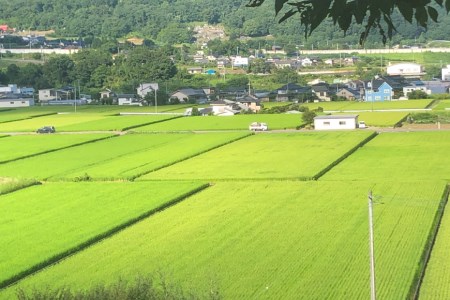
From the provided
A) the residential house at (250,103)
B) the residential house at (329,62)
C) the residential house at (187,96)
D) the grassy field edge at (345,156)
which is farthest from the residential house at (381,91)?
the residential house at (329,62)

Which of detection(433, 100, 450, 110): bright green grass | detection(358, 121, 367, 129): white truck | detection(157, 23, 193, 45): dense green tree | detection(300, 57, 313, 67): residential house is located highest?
detection(157, 23, 193, 45): dense green tree

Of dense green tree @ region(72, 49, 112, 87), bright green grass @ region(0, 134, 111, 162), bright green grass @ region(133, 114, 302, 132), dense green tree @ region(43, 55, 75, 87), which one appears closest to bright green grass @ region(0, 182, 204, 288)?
bright green grass @ region(0, 134, 111, 162)

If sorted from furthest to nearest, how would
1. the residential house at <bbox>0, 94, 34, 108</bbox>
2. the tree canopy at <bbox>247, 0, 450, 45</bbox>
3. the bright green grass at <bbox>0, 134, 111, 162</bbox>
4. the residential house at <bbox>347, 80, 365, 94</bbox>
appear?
the residential house at <bbox>347, 80, 365, 94</bbox>, the residential house at <bbox>0, 94, 34, 108</bbox>, the bright green grass at <bbox>0, 134, 111, 162</bbox>, the tree canopy at <bbox>247, 0, 450, 45</bbox>

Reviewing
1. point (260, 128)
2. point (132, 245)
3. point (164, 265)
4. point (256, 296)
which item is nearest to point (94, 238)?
point (132, 245)

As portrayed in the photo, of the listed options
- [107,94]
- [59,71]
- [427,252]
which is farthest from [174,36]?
[427,252]

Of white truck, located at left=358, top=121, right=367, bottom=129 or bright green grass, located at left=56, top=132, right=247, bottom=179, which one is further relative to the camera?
white truck, located at left=358, top=121, right=367, bottom=129

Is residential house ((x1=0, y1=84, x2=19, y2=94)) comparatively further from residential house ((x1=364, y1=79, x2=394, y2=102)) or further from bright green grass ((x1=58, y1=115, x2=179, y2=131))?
residential house ((x1=364, y1=79, x2=394, y2=102))

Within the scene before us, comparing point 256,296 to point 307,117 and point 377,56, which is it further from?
point 377,56
